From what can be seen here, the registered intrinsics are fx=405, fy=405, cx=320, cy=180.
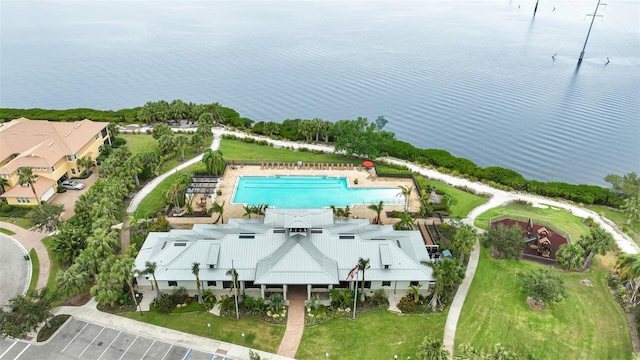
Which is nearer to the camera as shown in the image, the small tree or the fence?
the small tree

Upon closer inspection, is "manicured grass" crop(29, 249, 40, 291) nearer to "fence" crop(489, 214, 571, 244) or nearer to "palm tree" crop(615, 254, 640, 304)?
"fence" crop(489, 214, 571, 244)

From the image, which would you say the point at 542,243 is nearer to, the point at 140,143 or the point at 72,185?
the point at 72,185

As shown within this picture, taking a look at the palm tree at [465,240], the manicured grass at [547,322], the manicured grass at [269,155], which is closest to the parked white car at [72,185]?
the manicured grass at [269,155]

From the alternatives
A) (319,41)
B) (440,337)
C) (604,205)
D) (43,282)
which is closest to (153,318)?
(43,282)

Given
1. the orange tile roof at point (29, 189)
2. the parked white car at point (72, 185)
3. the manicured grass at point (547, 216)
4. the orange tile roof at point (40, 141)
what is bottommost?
the manicured grass at point (547, 216)

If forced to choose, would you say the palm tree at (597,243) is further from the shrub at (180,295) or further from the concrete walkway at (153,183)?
the concrete walkway at (153,183)

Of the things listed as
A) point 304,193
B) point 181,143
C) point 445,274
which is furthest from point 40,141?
point 445,274

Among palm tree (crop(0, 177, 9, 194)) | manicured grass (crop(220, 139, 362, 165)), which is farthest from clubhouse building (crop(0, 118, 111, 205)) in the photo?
manicured grass (crop(220, 139, 362, 165))

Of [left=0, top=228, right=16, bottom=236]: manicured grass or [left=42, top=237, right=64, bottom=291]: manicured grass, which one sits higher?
[left=0, top=228, right=16, bottom=236]: manicured grass
